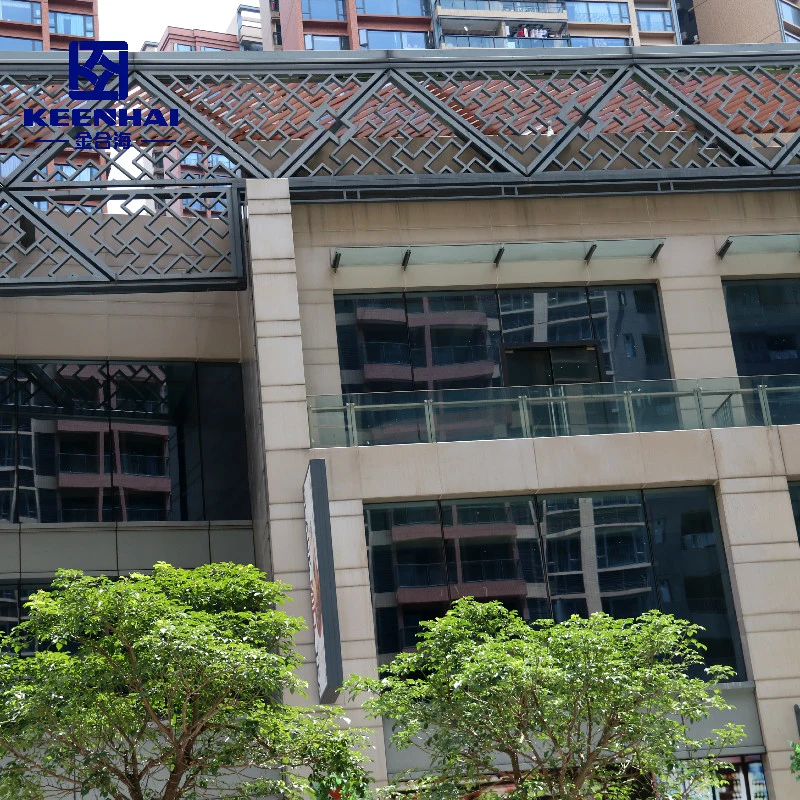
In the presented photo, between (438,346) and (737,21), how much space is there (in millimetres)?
59729

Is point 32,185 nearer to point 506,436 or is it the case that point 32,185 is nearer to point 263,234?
point 263,234

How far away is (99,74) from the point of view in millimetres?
26000

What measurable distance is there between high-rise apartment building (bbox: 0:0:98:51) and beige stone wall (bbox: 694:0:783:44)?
35.6 metres

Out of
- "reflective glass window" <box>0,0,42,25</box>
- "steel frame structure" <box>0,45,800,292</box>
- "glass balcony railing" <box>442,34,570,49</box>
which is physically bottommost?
"steel frame structure" <box>0,45,800,292</box>

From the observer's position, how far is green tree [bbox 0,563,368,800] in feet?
53.4

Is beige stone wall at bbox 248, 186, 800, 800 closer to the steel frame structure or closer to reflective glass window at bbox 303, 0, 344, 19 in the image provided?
the steel frame structure

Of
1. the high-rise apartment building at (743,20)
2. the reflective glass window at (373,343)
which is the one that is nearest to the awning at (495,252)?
the reflective glass window at (373,343)

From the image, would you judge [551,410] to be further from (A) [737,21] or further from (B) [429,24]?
(A) [737,21]

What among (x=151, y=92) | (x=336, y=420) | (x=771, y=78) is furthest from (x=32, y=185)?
(x=771, y=78)

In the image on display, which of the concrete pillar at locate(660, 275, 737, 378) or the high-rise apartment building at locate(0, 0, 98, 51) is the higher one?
the high-rise apartment building at locate(0, 0, 98, 51)

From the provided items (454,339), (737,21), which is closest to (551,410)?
(454,339)

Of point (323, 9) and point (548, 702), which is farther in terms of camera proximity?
point (323, 9)

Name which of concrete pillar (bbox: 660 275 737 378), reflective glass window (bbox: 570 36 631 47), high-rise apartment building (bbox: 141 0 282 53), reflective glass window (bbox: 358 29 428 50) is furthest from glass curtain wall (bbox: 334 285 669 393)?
high-rise apartment building (bbox: 141 0 282 53)
